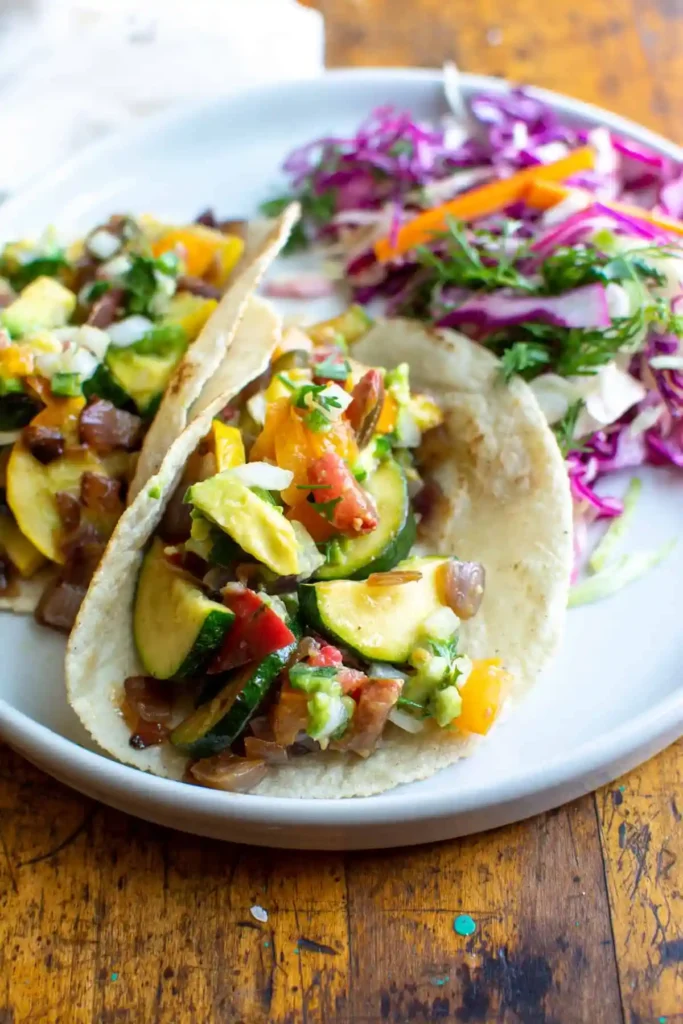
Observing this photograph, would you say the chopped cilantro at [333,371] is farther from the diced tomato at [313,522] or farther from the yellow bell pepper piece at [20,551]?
the yellow bell pepper piece at [20,551]

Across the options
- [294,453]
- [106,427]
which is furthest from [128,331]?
[294,453]

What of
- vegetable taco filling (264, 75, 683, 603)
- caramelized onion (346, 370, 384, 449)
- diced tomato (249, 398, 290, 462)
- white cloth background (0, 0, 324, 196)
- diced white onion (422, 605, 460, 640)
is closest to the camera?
diced white onion (422, 605, 460, 640)

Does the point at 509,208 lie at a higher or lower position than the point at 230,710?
higher

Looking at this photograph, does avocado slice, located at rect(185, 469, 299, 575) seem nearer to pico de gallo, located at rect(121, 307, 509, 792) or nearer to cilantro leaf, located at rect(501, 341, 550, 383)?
pico de gallo, located at rect(121, 307, 509, 792)

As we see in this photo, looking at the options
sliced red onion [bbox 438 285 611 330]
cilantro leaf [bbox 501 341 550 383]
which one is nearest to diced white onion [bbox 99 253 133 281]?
sliced red onion [bbox 438 285 611 330]

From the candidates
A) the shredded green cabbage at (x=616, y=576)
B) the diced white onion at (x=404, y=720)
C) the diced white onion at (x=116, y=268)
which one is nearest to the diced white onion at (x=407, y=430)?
the shredded green cabbage at (x=616, y=576)

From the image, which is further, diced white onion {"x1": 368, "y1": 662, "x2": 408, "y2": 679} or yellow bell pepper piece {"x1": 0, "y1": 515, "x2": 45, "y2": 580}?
yellow bell pepper piece {"x1": 0, "y1": 515, "x2": 45, "y2": 580}

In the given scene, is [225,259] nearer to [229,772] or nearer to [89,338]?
[89,338]
